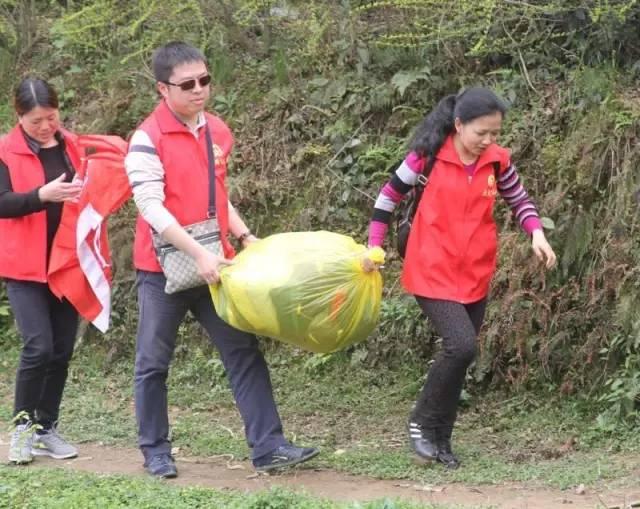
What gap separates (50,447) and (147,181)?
74.8 inches

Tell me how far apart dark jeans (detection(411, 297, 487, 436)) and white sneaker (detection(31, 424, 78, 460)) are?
6.58 feet

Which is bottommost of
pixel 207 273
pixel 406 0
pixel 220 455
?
pixel 220 455

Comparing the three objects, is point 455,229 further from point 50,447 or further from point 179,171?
Result: point 50,447

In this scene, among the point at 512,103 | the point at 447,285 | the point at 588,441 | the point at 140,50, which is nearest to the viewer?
the point at 447,285

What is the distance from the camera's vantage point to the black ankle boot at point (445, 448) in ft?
19.3

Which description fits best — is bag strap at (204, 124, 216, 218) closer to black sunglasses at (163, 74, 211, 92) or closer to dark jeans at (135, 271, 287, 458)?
black sunglasses at (163, 74, 211, 92)

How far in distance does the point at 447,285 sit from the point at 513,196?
2.07ft

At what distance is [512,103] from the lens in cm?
799

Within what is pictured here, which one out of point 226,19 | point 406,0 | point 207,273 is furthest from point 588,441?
point 226,19

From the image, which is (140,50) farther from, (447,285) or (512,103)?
(447,285)

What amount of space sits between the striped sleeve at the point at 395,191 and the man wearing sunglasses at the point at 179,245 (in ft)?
2.14

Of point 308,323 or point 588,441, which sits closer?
point 308,323

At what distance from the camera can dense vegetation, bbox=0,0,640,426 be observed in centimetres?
679

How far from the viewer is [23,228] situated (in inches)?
244
